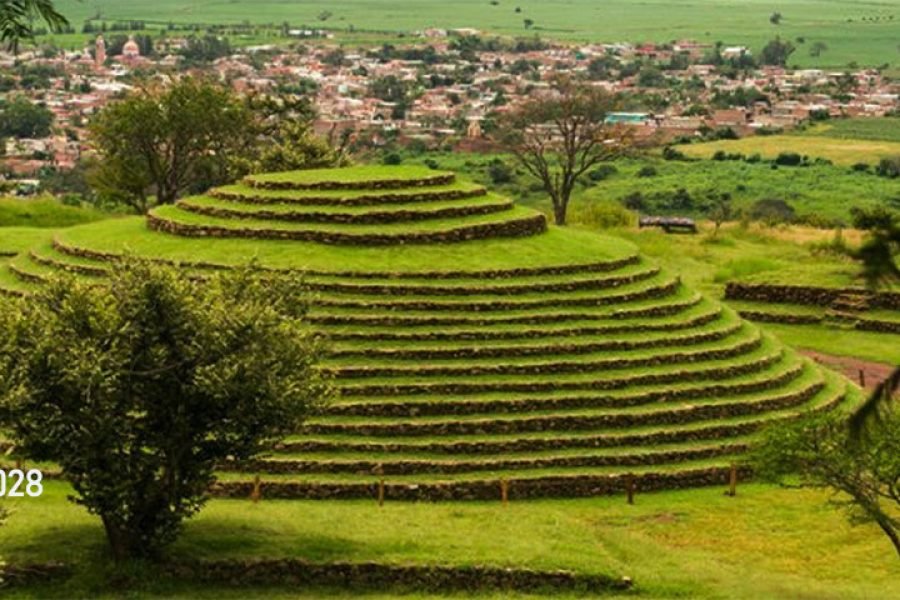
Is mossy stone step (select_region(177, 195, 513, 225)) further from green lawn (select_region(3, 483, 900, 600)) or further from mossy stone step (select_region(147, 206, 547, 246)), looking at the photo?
green lawn (select_region(3, 483, 900, 600))

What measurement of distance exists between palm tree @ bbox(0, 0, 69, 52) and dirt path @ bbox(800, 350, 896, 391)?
27936 millimetres

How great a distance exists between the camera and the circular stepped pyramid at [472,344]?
31.0 meters

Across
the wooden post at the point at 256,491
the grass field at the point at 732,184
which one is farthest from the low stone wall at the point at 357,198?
the grass field at the point at 732,184

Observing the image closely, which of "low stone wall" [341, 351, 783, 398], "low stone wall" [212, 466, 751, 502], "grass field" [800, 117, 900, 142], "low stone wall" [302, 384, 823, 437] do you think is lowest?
"grass field" [800, 117, 900, 142]

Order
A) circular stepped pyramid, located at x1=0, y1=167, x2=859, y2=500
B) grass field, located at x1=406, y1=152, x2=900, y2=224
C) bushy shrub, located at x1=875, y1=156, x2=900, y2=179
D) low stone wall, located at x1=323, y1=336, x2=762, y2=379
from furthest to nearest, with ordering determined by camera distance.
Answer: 1. bushy shrub, located at x1=875, y1=156, x2=900, y2=179
2. grass field, located at x1=406, y1=152, x2=900, y2=224
3. low stone wall, located at x1=323, y1=336, x2=762, y2=379
4. circular stepped pyramid, located at x1=0, y1=167, x2=859, y2=500

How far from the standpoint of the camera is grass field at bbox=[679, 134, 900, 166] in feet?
341

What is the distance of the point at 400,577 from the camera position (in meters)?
24.6

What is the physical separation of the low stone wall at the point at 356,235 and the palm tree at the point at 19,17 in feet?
60.2

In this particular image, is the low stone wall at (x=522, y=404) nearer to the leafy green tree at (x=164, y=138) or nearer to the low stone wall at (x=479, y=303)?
the low stone wall at (x=479, y=303)

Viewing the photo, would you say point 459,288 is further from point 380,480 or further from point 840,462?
point 840,462

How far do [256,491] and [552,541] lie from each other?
20.6ft

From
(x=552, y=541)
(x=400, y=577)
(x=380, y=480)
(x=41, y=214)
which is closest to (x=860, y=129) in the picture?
(x=41, y=214)

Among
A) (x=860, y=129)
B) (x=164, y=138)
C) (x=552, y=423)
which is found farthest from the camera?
(x=860, y=129)

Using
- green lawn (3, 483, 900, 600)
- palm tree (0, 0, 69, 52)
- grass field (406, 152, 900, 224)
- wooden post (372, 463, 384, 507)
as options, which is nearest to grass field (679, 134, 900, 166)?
grass field (406, 152, 900, 224)
